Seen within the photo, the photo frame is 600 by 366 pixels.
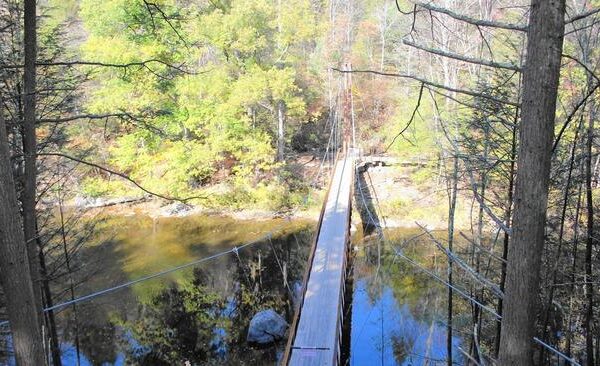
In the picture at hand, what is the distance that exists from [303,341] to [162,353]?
303 cm

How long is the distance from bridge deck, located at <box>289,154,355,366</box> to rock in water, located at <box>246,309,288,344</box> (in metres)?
1.16

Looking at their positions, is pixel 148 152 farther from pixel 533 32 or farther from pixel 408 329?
pixel 533 32

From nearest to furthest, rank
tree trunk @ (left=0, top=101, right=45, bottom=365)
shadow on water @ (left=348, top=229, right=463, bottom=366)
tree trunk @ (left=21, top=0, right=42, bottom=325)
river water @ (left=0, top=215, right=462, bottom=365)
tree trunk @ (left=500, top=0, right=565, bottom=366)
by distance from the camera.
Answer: tree trunk @ (left=500, top=0, right=565, bottom=366) < tree trunk @ (left=0, top=101, right=45, bottom=365) < tree trunk @ (left=21, top=0, right=42, bottom=325) < shadow on water @ (left=348, top=229, right=463, bottom=366) < river water @ (left=0, top=215, right=462, bottom=365)

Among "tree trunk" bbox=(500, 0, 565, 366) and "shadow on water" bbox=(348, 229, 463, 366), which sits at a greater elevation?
"tree trunk" bbox=(500, 0, 565, 366)

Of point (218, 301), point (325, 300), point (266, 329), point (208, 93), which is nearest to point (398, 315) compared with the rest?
point (266, 329)

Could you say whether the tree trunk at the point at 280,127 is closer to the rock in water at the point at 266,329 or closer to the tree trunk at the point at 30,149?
the rock in water at the point at 266,329

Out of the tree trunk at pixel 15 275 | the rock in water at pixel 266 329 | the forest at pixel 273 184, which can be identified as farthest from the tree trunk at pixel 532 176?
the rock in water at pixel 266 329

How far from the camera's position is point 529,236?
127 centimetres

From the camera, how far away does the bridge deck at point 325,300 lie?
13.2 ft

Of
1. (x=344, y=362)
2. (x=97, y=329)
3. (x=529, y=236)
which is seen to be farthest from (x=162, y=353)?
(x=529, y=236)

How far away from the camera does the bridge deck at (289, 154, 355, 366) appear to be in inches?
158

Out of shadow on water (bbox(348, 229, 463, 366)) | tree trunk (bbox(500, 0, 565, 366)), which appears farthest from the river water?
tree trunk (bbox(500, 0, 565, 366))

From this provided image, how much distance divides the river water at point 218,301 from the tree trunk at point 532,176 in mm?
3447

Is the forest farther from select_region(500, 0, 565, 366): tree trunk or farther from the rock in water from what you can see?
the rock in water
